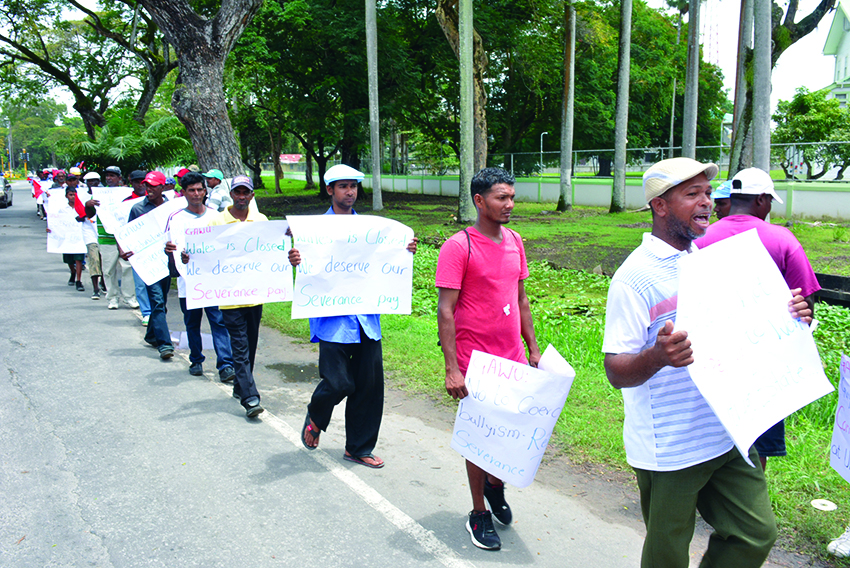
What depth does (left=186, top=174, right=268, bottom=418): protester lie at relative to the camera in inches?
224

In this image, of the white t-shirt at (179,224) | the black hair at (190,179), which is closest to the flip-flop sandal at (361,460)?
the white t-shirt at (179,224)

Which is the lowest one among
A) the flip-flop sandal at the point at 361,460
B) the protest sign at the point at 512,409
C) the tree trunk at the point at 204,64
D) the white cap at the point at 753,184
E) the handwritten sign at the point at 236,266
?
the flip-flop sandal at the point at 361,460

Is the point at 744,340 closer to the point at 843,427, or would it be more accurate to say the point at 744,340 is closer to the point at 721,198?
the point at 843,427

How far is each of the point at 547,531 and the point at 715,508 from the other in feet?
4.70

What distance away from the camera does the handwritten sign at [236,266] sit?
19.3 feet

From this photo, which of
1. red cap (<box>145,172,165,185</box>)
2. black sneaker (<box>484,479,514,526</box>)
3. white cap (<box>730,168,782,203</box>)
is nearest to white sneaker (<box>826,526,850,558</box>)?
black sneaker (<box>484,479,514,526</box>)

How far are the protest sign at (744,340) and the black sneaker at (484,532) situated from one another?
5.60 ft

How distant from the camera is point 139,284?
8812 millimetres

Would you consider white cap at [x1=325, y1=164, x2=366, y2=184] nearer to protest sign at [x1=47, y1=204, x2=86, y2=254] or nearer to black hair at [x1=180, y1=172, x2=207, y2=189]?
black hair at [x1=180, y1=172, x2=207, y2=189]

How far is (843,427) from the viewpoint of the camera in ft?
10.2

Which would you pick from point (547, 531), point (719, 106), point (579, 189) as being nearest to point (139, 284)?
point (547, 531)

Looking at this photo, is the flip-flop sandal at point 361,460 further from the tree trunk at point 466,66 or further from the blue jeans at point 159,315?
the tree trunk at point 466,66

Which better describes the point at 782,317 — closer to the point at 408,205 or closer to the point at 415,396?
the point at 415,396

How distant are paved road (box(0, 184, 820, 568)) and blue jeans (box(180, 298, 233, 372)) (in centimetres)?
25
